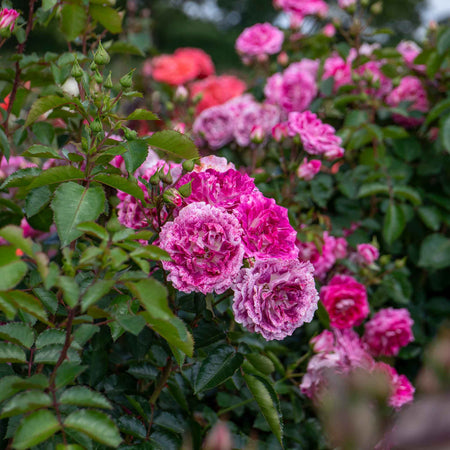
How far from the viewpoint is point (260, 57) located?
6.54ft

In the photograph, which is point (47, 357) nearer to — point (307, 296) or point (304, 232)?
point (307, 296)

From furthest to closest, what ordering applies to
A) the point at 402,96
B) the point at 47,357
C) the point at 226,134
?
the point at 402,96, the point at 226,134, the point at 47,357

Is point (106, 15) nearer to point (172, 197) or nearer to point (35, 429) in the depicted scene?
point (172, 197)

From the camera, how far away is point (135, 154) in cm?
84

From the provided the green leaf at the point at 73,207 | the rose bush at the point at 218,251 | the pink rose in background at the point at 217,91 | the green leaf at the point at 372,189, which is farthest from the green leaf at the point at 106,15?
the pink rose in background at the point at 217,91

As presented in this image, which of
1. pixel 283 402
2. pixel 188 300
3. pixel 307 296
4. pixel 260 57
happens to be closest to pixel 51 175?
pixel 188 300

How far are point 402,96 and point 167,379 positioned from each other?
1322 mm

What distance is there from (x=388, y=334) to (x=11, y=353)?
1.00m

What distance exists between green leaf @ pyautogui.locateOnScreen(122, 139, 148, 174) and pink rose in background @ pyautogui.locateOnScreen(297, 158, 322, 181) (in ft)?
1.74

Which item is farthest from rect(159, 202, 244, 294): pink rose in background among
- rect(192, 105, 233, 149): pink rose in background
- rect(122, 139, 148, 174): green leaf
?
rect(192, 105, 233, 149): pink rose in background

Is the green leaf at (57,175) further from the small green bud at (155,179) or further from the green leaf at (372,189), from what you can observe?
the green leaf at (372,189)

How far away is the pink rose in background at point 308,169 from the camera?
1267 mm

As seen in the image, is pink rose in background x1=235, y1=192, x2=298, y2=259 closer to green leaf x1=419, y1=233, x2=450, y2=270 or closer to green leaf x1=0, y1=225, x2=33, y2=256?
green leaf x1=0, y1=225, x2=33, y2=256

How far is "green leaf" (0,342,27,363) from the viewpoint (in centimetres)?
70
